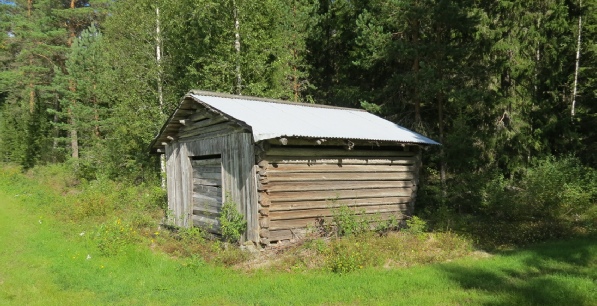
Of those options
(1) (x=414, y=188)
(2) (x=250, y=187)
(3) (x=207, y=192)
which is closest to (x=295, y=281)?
(2) (x=250, y=187)

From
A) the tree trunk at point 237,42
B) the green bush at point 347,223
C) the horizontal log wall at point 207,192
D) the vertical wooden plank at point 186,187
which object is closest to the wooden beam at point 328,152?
the green bush at point 347,223

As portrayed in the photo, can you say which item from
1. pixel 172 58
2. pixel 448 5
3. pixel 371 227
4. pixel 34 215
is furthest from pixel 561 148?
pixel 34 215

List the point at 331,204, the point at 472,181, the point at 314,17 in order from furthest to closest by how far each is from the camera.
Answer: the point at 314,17, the point at 472,181, the point at 331,204

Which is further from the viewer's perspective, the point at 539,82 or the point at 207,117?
the point at 539,82

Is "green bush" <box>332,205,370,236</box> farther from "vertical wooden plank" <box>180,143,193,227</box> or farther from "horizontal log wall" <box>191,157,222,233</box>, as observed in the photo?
Result: "vertical wooden plank" <box>180,143,193,227</box>

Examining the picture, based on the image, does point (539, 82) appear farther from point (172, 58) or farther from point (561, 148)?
point (172, 58)

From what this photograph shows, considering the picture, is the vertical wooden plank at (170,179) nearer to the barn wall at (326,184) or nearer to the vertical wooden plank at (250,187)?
the vertical wooden plank at (250,187)

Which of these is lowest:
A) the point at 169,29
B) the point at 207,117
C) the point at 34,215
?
the point at 34,215

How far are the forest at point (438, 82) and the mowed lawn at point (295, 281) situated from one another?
250cm

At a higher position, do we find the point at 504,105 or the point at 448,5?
the point at 448,5

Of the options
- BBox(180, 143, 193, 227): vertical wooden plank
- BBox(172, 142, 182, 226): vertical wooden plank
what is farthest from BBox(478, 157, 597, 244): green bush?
BBox(172, 142, 182, 226): vertical wooden plank

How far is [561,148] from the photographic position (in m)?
17.7

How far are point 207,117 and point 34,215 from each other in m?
9.83

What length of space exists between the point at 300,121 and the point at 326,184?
6.13ft
